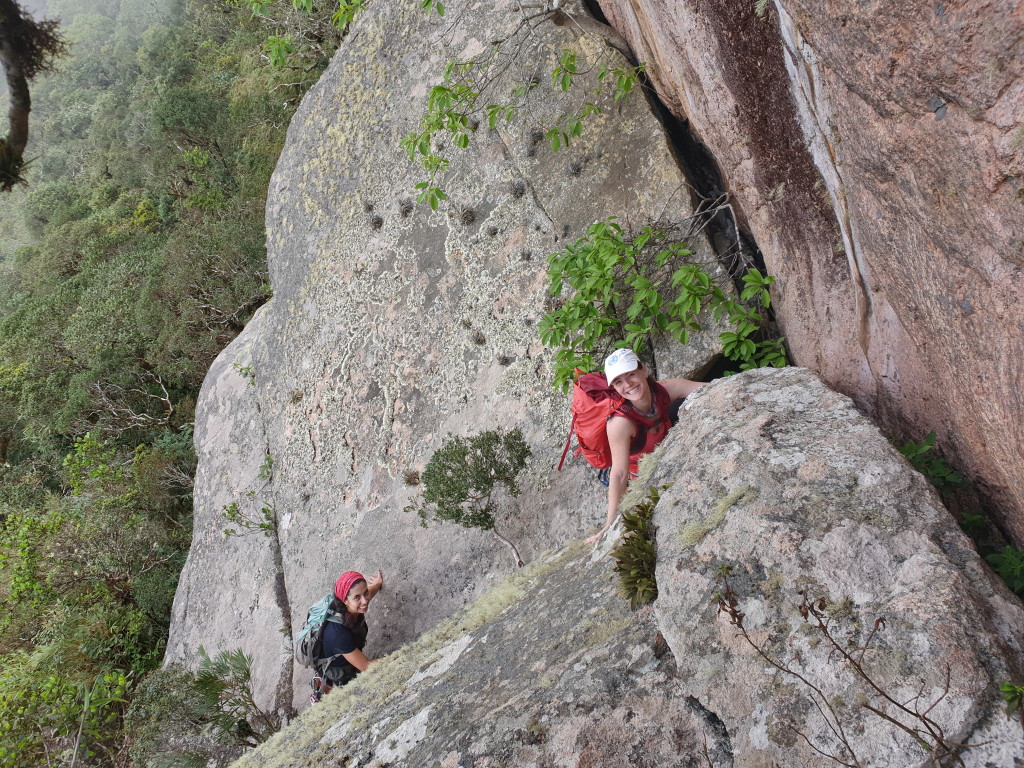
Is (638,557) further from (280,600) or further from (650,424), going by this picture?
(280,600)

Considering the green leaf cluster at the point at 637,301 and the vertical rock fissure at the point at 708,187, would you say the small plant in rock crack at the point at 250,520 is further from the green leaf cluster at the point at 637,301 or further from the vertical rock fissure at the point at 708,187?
the vertical rock fissure at the point at 708,187

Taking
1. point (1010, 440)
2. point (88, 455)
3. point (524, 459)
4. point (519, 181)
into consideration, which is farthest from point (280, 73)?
point (1010, 440)

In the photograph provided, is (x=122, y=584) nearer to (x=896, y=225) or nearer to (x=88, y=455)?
(x=88, y=455)

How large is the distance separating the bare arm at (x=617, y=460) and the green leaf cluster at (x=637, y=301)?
4.45ft

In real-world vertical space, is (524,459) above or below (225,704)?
above

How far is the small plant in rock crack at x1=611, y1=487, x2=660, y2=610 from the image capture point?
398cm

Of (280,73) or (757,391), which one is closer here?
(757,391)

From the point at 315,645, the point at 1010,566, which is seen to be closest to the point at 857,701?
the point at 1010,566

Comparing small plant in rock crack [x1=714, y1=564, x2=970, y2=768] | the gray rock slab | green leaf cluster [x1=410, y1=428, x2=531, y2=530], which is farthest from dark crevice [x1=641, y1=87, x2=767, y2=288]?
small plant in rock crack [x1=714, y1=564, x2=970, y2=768]

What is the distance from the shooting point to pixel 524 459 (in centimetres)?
711

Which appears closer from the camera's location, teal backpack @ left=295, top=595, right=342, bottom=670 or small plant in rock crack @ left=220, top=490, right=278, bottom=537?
teal backpack @ left=295, top=595, right=342, bottom=670

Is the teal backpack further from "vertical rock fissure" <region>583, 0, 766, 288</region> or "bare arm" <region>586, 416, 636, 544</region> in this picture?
"vertical rock fissure" <region>583, 0, 766, 288</region>

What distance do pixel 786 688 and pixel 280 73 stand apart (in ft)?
56.5

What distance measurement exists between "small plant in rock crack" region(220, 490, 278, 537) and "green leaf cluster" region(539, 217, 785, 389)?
213 inches
